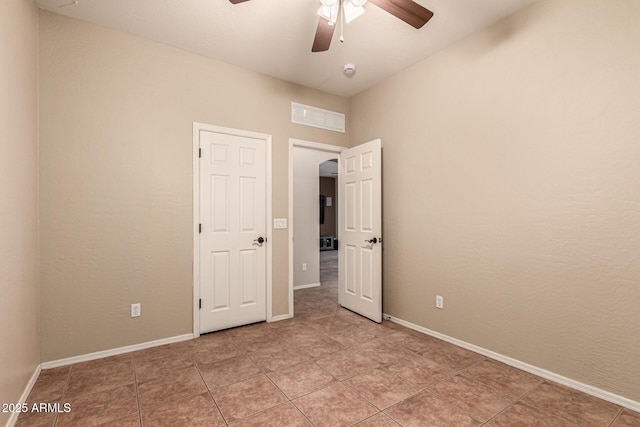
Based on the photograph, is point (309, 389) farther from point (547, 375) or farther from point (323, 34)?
point (323, 34)

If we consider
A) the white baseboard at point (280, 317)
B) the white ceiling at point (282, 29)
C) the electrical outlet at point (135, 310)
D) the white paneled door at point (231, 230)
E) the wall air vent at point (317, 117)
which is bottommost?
the white baseboard at point (280, 317)

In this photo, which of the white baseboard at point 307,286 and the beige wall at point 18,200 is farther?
the white baseboard at point 307,286

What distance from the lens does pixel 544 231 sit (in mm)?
2240

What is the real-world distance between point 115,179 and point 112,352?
58.5 inches

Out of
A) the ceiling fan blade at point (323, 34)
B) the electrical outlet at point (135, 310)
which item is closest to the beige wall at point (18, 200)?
the electrical outlet at point (135, 310)

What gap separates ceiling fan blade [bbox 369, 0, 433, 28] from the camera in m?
1.84

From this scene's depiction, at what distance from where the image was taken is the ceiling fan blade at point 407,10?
184cm

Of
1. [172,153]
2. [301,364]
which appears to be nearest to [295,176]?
[172,153]

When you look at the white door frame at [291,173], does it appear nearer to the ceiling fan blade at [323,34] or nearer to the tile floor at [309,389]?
the tile floor at [309,389]

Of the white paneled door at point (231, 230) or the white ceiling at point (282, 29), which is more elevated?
the white ceiling at point (282, 29)

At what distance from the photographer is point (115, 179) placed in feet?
8.55

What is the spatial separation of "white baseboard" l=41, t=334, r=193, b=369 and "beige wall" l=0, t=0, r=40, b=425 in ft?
0.42

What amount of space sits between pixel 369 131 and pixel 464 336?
250 centimetres

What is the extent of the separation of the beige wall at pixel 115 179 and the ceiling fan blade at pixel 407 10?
190cm
